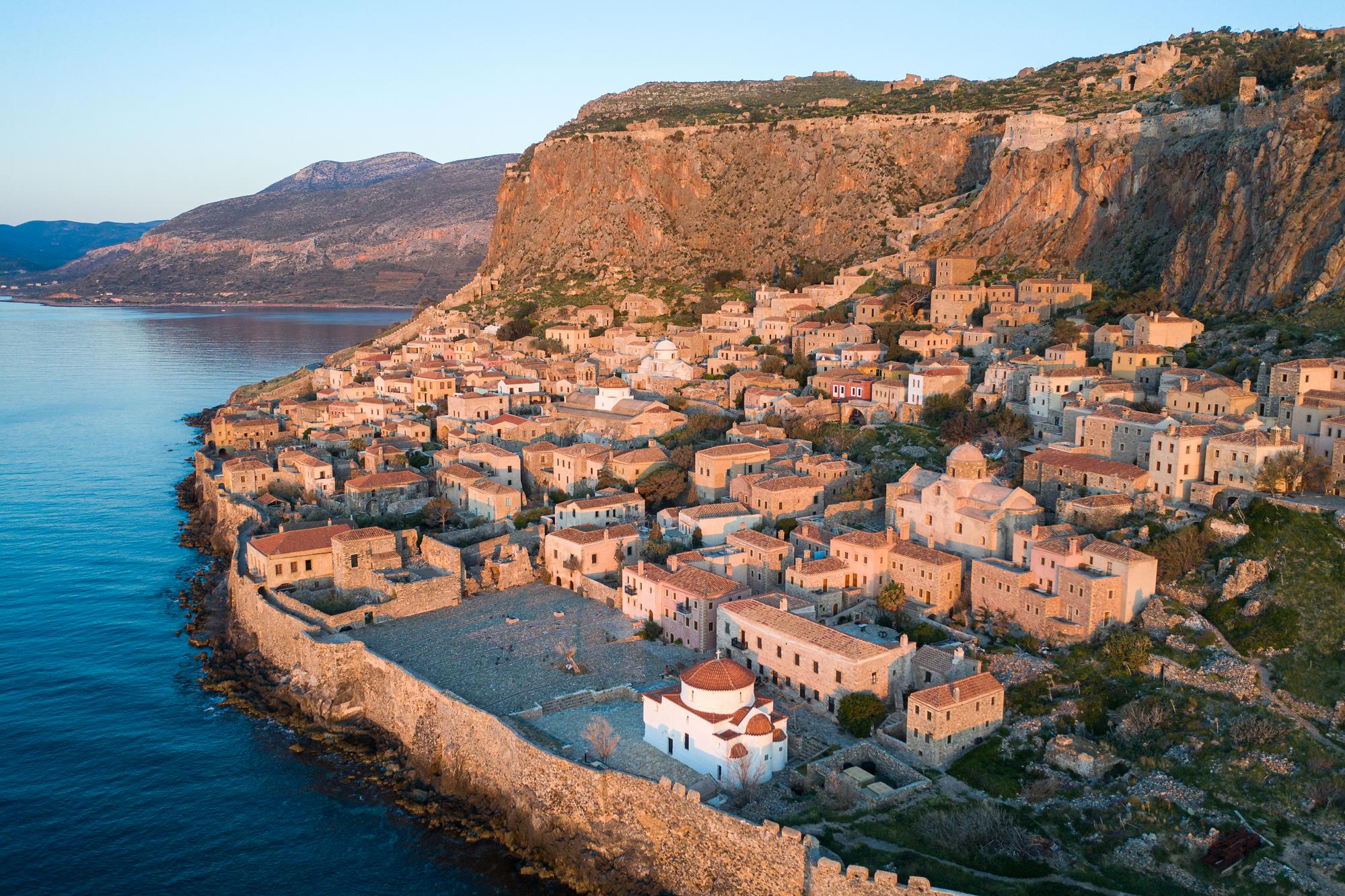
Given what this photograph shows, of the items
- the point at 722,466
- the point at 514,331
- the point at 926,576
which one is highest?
the point at 514,331

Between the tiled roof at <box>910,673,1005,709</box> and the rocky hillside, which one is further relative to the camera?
the rocky hillside

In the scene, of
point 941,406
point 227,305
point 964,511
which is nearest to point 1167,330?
point 941,406

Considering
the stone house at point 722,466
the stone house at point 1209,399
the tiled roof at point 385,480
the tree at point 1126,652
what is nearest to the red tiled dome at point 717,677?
the tree at point 1126,652

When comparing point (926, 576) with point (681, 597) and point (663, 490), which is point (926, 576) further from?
point (663, 490)

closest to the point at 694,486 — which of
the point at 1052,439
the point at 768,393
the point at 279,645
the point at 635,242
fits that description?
the point at 768,393

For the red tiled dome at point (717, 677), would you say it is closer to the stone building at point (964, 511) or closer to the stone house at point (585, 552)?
the stone building at point (964, 511)

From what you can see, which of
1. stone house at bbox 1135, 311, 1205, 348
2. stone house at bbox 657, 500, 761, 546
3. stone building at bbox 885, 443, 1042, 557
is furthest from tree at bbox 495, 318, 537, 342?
stone building at bbox 885, 443, 1042, 557

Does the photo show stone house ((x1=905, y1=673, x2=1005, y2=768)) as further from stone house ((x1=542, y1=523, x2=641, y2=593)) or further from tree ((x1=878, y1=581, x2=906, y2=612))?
stone house ((x1=542, y1=523, x2=641, y2=593))

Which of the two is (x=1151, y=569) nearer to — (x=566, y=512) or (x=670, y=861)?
(x=670, y=861)
